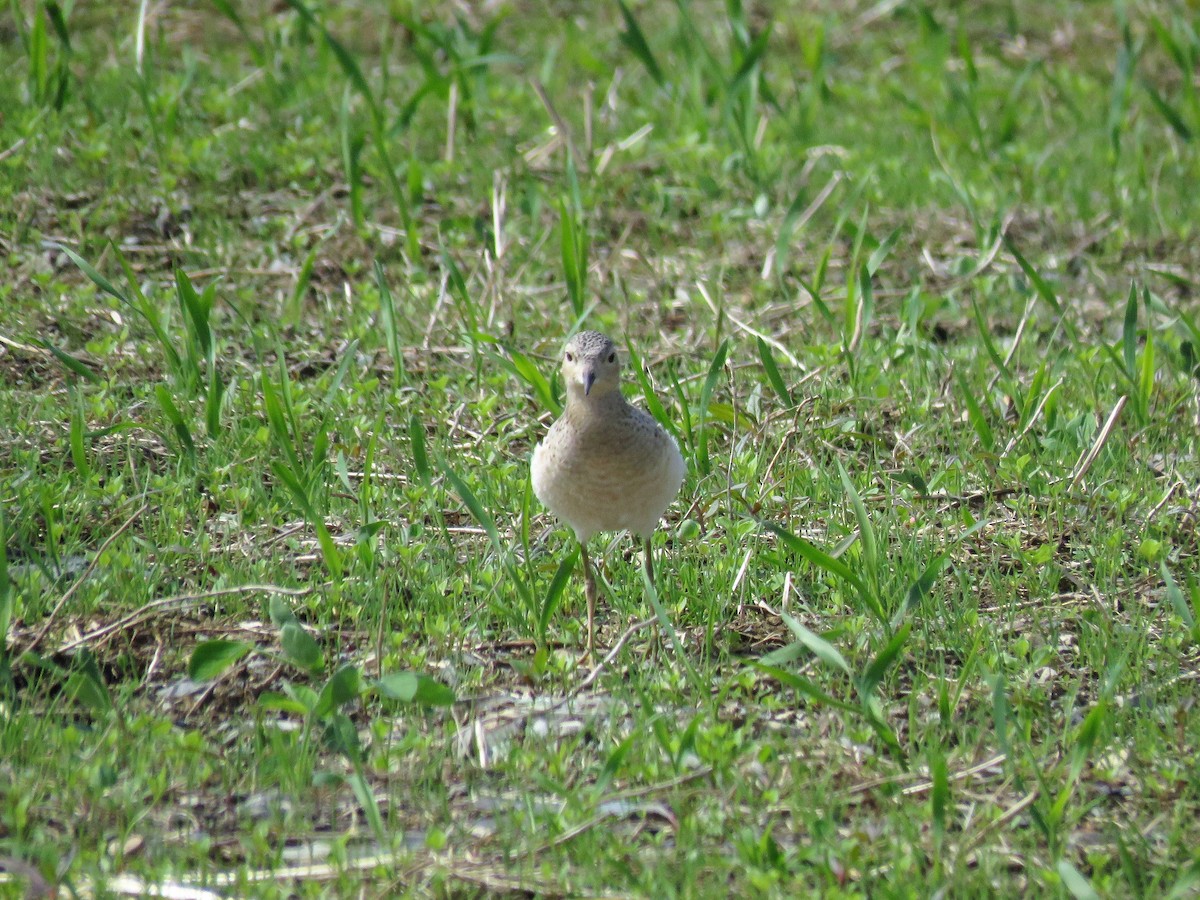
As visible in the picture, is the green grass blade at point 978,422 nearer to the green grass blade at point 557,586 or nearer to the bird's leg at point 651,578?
the bird's leg at point 651,578

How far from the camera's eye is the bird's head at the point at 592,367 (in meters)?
4.10

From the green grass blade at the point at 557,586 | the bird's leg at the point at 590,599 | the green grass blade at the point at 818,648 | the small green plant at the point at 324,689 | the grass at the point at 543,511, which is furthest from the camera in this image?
the bird's leg at the point at 590,599

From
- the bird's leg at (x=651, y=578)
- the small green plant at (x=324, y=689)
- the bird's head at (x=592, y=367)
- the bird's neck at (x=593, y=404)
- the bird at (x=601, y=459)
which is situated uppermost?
the bird's head at (x=592, y=367)

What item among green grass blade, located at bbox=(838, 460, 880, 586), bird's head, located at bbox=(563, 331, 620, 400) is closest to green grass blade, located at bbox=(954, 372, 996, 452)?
green grass blade, located at bbox=(838, 460, 880, 586)

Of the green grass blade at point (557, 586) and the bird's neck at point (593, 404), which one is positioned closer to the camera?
the green grass blade at point (557, 586)

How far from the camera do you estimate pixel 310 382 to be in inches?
231

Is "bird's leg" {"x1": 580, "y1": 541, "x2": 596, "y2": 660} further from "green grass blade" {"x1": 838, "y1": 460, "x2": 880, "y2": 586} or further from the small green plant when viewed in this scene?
"green grass blade" {"x1": 838, "y1": 460, "x2": 880, "y2": 586}

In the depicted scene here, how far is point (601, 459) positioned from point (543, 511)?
3.50 ft

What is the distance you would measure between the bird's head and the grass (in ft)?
1.51

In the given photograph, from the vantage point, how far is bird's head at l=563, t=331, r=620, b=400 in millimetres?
4098

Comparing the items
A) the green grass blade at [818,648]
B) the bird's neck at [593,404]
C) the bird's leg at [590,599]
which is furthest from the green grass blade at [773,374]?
the green grass blade at [818,648]

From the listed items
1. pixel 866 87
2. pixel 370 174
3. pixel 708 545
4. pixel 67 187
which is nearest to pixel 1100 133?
pixel 866 87

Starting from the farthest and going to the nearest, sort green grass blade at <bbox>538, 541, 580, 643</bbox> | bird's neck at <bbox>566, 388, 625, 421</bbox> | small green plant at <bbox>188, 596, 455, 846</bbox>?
bird's neck at <bbox>566, 388, 625, 421</bbox>
green grass blade at <bbox>538, 541, 580, 643</bbox>
small green plant at <bbox>188, 596, 455, 846</bbox>

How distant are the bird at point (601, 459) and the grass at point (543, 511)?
0.21 meters
